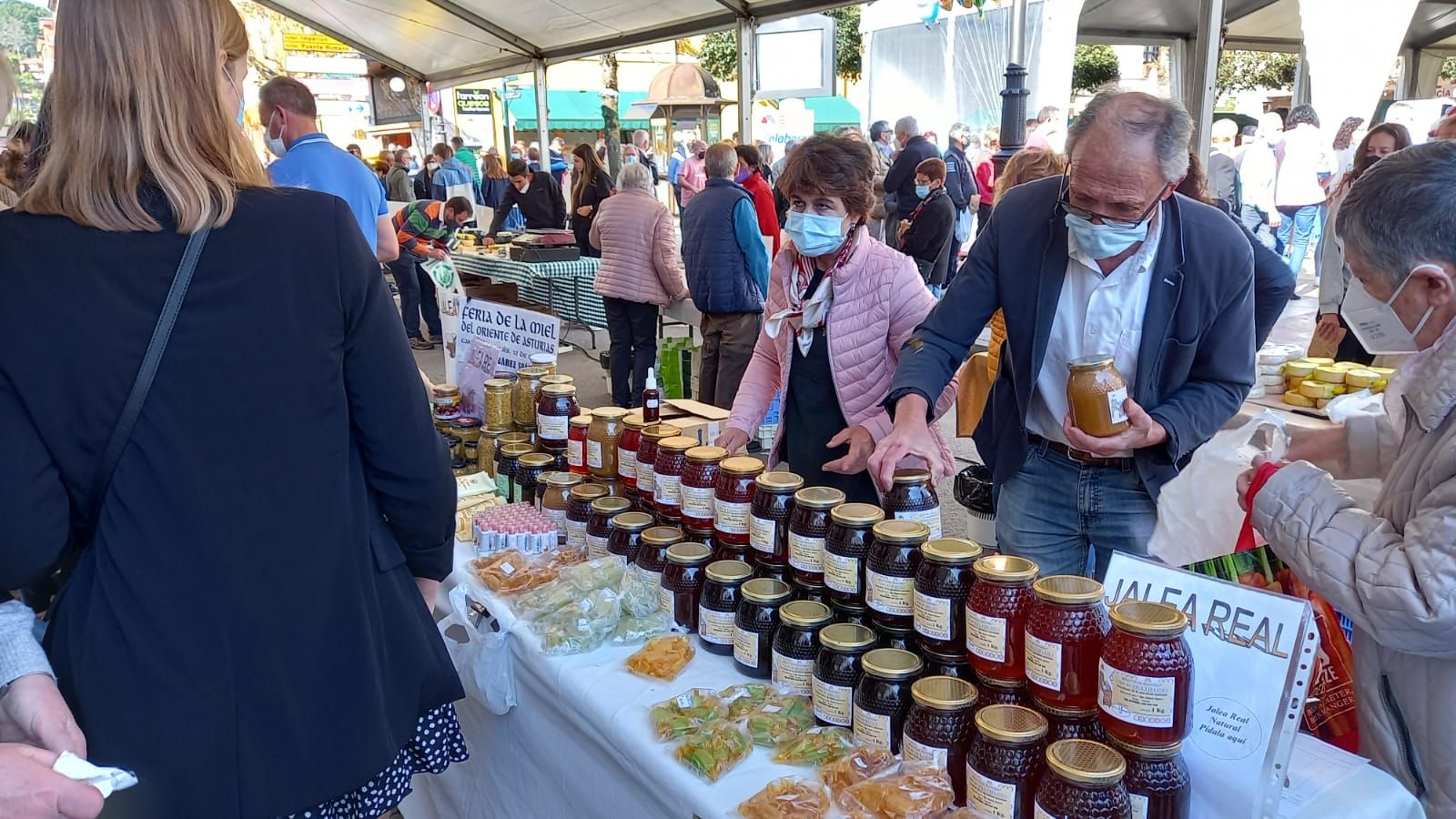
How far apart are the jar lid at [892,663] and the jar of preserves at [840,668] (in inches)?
1.3

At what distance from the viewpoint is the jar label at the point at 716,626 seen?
1821 millimetres

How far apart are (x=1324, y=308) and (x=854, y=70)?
24.3 metres

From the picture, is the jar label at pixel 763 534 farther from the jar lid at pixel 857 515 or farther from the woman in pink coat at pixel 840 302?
the woman in pink coat at pixel 840 302

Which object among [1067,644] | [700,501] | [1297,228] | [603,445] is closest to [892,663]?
[1067,644]

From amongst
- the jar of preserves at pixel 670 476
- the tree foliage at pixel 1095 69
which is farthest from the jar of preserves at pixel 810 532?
the tree foliage at pixel 1095 69

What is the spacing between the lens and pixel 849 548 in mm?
1622

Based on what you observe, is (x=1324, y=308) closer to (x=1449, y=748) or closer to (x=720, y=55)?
(x=1449, y=748)

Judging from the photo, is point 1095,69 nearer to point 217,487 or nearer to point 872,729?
point 872,729

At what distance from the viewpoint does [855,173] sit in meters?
2.50

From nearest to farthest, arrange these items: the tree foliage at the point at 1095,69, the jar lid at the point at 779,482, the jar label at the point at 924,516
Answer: the jar label at the point at 924,516 < the jar lid at the point at 779,482 < the tree foliage at the point at 1095,69

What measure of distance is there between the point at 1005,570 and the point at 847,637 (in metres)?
0.29

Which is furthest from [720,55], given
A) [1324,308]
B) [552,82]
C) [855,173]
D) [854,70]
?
[855,173]

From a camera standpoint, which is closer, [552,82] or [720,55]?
[720,55]

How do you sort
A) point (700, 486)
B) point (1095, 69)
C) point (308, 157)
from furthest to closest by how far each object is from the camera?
point (1095, 69), point (308, 157), point (700, 486)
